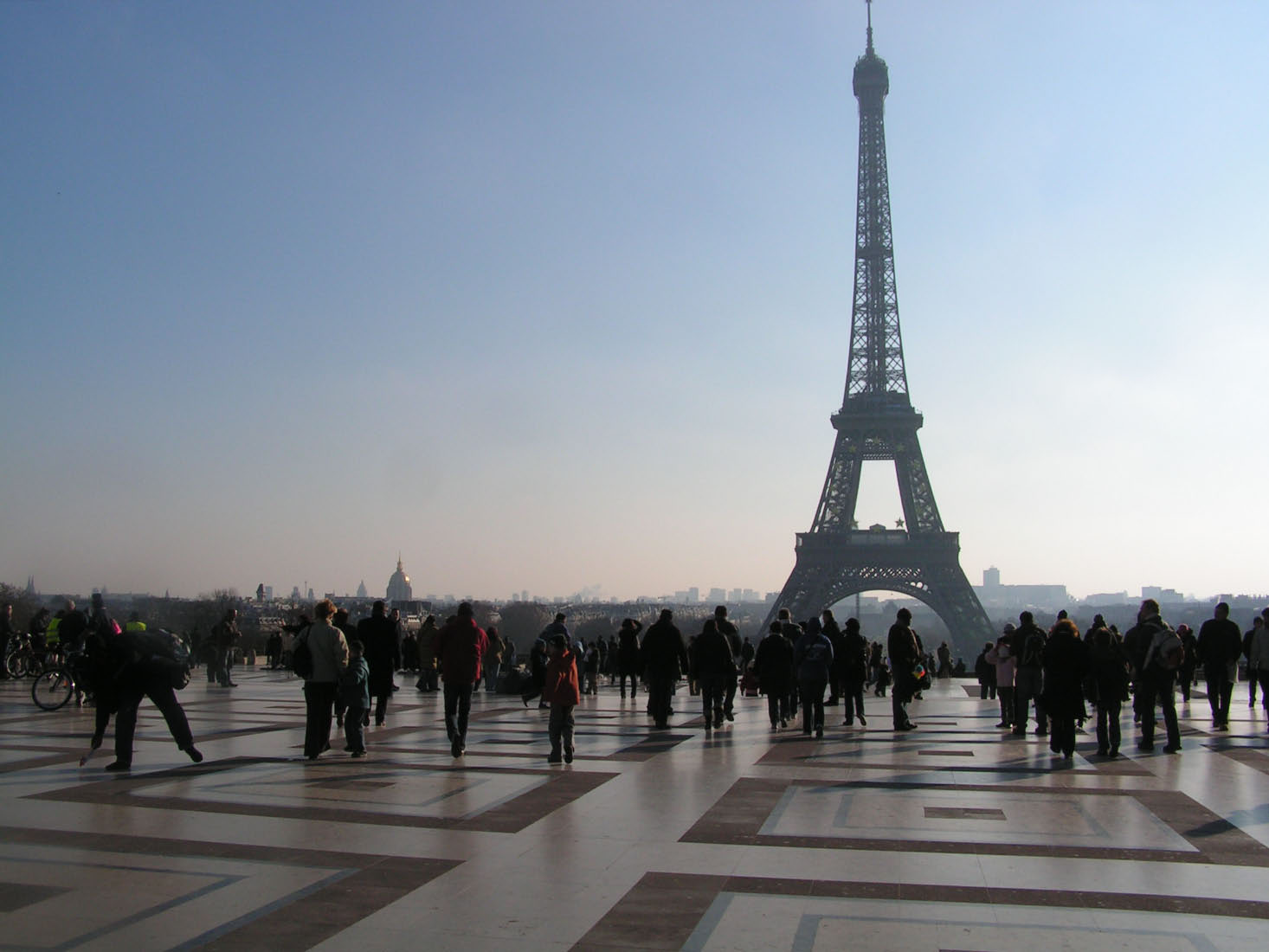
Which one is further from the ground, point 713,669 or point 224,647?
point 713,669

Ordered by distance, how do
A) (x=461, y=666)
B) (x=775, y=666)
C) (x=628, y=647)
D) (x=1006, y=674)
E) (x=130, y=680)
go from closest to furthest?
(x=130, y=680) < (x=461, y=666) < (x=775, y=666) < (x=1006, y=674) < (x=628, y=647)

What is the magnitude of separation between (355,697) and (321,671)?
484 millimetres

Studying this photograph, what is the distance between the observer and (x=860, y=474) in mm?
74562

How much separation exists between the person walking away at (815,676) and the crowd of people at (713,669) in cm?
2

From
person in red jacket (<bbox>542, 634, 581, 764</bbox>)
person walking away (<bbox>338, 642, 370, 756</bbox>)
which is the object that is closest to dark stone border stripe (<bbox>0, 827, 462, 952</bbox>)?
person walking away (<bbox>338, 642, 370, 756</bbox>)

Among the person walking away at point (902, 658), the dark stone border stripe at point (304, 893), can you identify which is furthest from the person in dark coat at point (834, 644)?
the dark stone border stripe at point (304, 893)

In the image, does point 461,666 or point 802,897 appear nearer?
point 802,897

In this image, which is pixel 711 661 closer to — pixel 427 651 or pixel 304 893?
pixel 427 651

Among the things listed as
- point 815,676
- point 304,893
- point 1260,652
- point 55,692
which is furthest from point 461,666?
point 1260,652

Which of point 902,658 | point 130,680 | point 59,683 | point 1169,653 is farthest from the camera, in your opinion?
point 59,683

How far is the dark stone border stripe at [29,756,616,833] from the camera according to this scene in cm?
806

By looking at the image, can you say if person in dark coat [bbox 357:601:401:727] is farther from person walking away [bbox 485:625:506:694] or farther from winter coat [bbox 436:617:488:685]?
person walking away [bbox 485:625:506:694]

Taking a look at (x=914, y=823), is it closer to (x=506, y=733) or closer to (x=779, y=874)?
(x=779, y=874)

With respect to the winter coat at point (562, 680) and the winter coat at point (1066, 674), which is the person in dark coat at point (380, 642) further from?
the winter coat at point (1066, 674)
